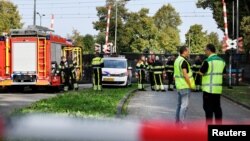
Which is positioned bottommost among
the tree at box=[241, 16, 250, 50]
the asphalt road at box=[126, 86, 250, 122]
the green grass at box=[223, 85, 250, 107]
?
the asphalt road at box=[126, 86, 250, 122]

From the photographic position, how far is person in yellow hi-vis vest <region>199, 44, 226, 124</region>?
10.1 m

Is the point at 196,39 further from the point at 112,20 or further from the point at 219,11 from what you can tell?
the point at 219,11

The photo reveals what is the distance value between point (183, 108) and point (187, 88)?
45cm

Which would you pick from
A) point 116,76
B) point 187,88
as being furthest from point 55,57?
point 187,88

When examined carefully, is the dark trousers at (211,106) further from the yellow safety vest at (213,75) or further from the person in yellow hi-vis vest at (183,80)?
the person in yellow hi-vis vest at (183,80)

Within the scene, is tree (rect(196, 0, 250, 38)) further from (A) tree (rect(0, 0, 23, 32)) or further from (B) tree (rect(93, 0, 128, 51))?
(A) tree (rect(0, 0, 23, 32))

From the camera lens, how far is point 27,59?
2389 centimetres

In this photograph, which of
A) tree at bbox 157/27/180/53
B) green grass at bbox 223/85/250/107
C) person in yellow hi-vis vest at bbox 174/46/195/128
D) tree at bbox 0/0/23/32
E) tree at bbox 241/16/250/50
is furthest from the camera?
tree at bbox 157/27/180/53

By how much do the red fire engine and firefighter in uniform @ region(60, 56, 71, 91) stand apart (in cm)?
92

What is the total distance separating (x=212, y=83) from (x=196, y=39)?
9885 cm

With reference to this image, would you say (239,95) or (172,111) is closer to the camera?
(172,111)

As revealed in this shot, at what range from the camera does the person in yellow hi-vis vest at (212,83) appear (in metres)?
10.1

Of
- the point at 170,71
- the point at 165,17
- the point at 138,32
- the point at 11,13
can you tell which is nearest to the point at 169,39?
the point at 165,17

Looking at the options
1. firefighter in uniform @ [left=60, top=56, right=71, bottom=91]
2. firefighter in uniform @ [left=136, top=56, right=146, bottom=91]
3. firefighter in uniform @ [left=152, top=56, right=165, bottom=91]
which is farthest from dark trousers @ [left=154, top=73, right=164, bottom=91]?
firefighter in uniform @ [left=60, top=56, right=71, bottom=91]
